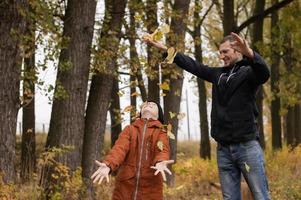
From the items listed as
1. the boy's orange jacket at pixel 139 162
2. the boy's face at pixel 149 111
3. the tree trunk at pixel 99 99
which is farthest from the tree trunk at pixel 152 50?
the boy's orange jacket at pixel 139 162

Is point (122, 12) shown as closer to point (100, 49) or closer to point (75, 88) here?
point (100, 49)

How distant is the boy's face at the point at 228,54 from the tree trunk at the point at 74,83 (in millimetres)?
4768

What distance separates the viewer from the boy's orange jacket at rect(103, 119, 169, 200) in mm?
6301

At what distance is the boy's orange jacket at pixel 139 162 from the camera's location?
630 centimetres

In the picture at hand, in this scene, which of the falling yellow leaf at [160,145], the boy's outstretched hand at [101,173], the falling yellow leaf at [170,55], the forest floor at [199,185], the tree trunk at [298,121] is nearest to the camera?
the boy's outstretched hand at [101,173]

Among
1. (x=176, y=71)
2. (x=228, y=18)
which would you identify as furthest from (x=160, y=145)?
(x=228, y=18)

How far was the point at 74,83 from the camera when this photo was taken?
1028 centimetres

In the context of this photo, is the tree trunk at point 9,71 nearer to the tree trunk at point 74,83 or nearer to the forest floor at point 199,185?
the forest floor at point 199,185

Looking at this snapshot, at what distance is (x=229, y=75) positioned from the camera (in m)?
5.84

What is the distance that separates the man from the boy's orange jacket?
0.75m

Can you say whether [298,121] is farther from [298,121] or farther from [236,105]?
[236,105]

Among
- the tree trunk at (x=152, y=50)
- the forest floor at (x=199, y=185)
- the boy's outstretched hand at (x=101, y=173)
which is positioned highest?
the tree trunk at (x=152, y=50)

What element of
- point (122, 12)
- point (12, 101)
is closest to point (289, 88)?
point (122, 12)

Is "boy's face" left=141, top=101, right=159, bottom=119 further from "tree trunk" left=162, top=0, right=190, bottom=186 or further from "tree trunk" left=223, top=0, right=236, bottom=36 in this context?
"tree trunk" left=223, top=0, right=236, bottom=36
